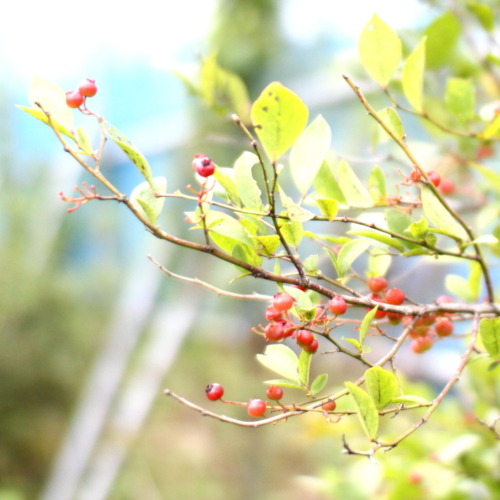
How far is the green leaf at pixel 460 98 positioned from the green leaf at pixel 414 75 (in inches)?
2.5

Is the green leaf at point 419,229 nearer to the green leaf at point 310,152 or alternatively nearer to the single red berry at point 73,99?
the green leaf at point 310,152

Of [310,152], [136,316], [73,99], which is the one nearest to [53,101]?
[73,99]

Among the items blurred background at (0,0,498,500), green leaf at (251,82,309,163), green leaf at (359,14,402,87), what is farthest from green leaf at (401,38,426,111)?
blurred background at (0,0,498,500)

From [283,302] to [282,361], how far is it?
35 millimetres

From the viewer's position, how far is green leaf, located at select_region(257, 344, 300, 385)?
11.1 inches

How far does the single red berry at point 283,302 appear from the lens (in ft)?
0.86

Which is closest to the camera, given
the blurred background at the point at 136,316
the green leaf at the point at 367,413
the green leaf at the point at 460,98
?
the green leaf at the point at 367,413

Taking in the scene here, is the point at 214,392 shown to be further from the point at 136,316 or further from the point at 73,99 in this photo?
the point at 136,316

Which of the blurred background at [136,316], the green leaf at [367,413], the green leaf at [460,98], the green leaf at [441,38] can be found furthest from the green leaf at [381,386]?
the blurred background at [136,316]

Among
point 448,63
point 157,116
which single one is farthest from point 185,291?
point 448,63

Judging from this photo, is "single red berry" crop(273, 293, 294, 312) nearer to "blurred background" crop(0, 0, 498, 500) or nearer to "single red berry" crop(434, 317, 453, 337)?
"single red berry" crop(434, 317, 453, 337)

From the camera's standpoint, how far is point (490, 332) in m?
0.28

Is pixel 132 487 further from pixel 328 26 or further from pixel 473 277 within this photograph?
pixel 473 277

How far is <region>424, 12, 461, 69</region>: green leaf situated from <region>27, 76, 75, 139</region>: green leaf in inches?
12.9
